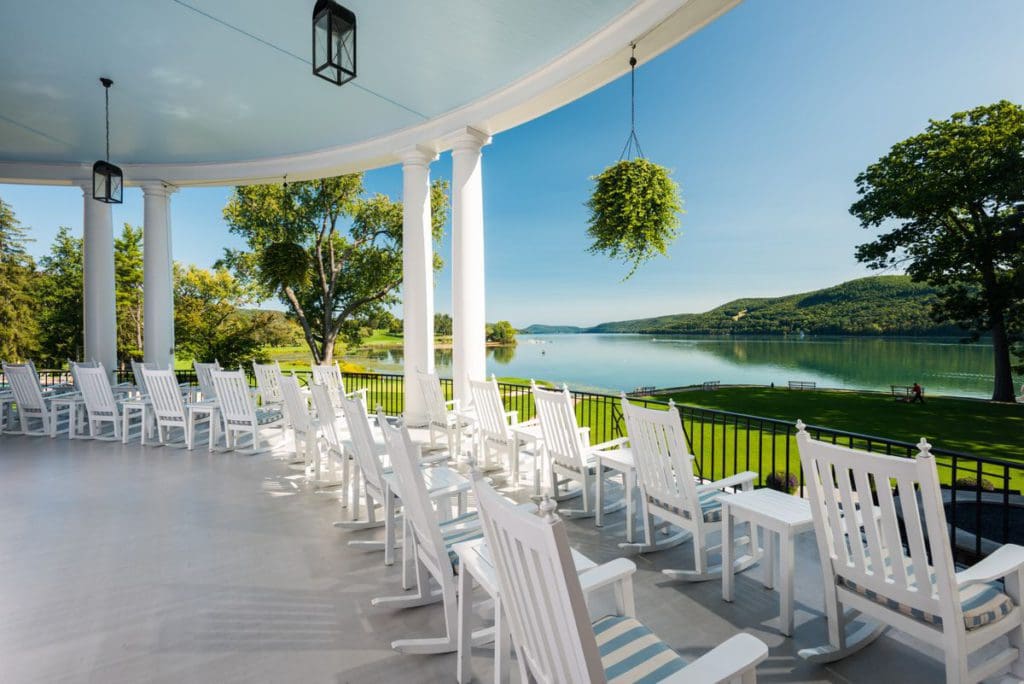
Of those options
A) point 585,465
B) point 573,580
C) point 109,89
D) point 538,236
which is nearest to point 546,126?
point 538,236

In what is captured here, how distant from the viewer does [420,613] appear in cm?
241

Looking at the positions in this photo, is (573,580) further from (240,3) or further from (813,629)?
(240,3)

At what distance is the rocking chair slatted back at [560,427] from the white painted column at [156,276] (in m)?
7.89

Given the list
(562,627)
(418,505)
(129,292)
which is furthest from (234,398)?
(129,292)

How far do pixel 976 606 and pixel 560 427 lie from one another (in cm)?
240

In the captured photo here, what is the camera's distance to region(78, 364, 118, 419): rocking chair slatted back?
20.4 feet

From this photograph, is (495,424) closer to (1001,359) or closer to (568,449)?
(568,449)

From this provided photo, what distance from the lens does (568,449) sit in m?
3.66

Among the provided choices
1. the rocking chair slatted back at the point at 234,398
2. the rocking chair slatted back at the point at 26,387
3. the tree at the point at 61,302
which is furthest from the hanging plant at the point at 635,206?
the tree at the point at 61,302

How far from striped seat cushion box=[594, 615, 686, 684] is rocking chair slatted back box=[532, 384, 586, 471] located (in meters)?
2.03

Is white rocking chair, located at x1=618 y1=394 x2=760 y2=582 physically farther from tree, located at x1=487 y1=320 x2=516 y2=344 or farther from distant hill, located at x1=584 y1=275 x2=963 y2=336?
tree, located at x1=487 y1=320 x2=516 y2=344

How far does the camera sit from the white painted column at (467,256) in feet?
21.2

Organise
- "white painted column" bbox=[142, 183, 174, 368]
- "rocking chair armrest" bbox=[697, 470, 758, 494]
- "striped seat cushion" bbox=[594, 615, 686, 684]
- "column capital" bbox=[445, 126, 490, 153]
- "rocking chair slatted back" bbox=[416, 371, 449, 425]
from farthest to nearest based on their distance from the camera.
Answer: "white painted column" bbox=[142, 183, 174, 368] < "column capital" bbox=[445, 126, 490, 153] < "rocking chair slatted back" bbox=[416, 371, 449, 425] < "rocking chair armrest" bbox=[697, 470, 758, 494] < "striped seat cushion" bbox=[594, 615, 686, 684]

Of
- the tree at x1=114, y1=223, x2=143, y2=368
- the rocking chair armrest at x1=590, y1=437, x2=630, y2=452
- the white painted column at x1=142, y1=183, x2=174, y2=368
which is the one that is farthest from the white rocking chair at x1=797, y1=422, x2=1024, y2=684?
the tree at x1=114, y1=223, x2=143, y2=368
